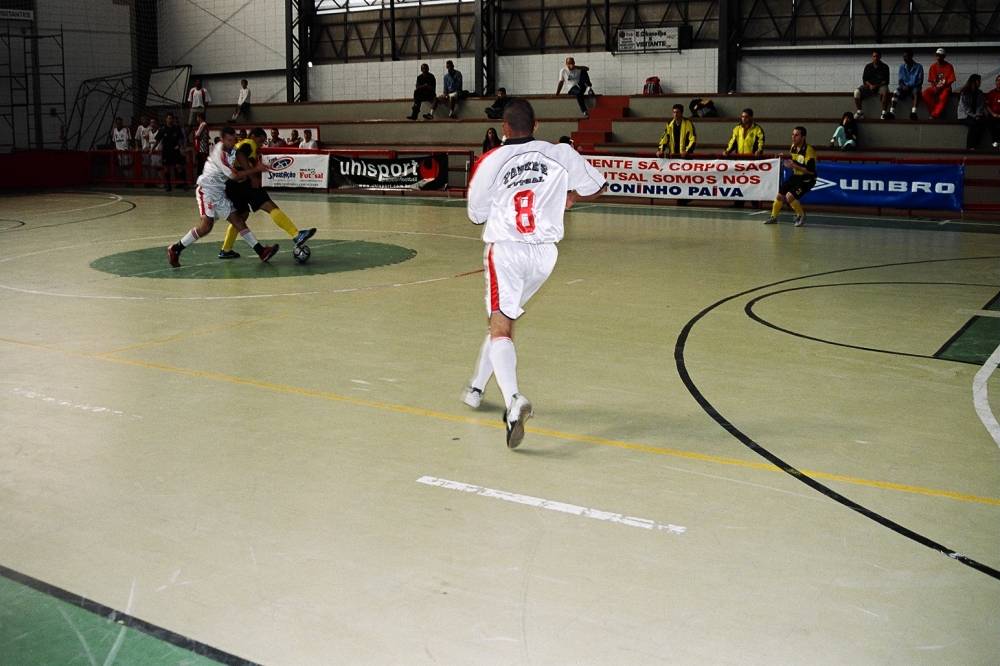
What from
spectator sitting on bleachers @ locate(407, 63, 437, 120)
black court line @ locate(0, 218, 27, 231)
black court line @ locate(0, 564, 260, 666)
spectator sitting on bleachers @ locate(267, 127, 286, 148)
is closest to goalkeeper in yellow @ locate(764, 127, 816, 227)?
black court line @ locate(0, 218, 27, 231)

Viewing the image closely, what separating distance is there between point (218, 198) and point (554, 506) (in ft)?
33.5

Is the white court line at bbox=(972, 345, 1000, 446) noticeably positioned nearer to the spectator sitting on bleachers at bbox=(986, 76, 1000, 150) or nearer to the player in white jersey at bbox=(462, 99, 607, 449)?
the player in white jersey at bbox=(462, 99, 607, 449)

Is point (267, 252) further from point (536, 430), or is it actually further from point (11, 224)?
point (11, 224)

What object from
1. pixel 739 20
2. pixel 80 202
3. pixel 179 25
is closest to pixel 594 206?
pixel 739 20

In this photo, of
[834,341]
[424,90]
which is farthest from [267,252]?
[424,90]

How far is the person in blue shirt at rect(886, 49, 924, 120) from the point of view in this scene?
24203 mm

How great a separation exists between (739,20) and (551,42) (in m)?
6.03

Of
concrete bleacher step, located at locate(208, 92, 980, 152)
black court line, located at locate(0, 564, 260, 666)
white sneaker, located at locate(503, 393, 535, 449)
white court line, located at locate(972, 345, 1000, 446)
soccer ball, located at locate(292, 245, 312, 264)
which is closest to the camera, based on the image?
black court line, located at locate(0, 564, 260, 666)

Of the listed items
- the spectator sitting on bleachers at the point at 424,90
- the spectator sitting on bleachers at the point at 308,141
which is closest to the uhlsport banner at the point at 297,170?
the spectator sitting on bleachers at the point at 308,141

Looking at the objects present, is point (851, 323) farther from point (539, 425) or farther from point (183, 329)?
point (183, 329)

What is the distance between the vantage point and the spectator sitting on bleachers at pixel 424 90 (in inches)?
1228

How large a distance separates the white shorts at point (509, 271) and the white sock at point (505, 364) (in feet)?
0.66

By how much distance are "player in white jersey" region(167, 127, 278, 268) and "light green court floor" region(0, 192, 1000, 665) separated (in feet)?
7.40

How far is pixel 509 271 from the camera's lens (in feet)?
22.2
